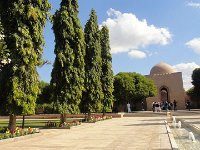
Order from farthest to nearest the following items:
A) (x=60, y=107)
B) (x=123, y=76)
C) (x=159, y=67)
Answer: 1. (x=159, y=67)
2. (x=123, y=76)
3. (x=60, y=107)

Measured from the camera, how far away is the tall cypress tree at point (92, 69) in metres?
29.9

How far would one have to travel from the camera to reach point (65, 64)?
2392 cm

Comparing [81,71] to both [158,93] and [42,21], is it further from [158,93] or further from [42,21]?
[158,93]

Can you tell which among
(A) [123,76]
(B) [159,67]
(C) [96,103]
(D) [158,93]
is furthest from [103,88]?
(B) [159,67]

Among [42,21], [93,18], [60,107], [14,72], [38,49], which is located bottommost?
[60,107]

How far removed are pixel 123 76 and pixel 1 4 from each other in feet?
156

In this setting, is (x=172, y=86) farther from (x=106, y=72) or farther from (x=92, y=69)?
(x=92, y=69)

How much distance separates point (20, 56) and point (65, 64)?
729cm

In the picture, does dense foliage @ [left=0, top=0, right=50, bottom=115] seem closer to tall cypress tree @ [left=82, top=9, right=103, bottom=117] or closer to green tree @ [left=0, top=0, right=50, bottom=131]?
green tree @ [left=0, top=0, right=50, bottom=131]

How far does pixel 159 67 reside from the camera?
8300 centimetres

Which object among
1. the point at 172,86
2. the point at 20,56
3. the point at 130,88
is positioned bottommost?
the point at 20,56

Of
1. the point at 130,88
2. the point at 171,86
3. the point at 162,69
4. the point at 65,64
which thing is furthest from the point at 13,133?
the point at 162,69

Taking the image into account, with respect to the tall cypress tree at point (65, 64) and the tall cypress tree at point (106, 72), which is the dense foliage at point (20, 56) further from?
the tall cypress tree at point (106, 72)

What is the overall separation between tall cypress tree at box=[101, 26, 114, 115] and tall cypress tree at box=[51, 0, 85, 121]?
1078 centimetres
